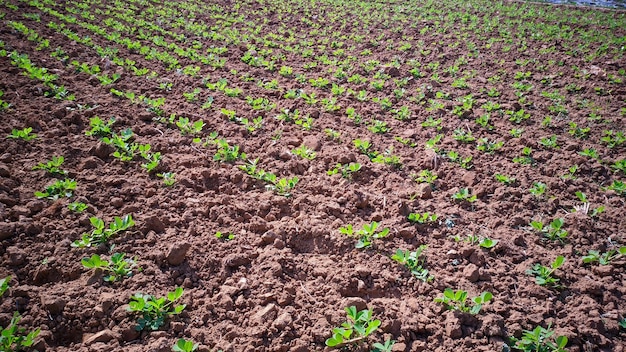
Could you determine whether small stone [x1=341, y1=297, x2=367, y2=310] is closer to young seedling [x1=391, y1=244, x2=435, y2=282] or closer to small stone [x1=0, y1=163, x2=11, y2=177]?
young seedling [x1=391, y1=244, x2=435, y2=282]

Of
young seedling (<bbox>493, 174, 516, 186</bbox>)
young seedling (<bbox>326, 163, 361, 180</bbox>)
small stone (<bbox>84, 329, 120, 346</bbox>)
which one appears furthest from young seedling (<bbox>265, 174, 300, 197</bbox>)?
young seedling (<bbox>493, 174, 516, 186</bbox>)

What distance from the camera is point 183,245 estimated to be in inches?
102

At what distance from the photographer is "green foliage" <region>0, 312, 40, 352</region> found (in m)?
1.87

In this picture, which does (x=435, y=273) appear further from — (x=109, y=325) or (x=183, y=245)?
(x=109, y=325)

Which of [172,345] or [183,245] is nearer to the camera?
[172,345]

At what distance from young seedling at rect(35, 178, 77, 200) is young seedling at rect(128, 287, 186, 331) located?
137 centimetres

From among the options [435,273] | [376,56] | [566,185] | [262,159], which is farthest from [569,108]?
[262,159]

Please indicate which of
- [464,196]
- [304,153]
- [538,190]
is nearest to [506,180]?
[538,190]

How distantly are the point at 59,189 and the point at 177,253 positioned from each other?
139cm

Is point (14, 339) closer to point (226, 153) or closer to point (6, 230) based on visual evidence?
point (6, 230)

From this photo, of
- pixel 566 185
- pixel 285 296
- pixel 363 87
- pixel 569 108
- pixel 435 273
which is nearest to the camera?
pixel 285 296

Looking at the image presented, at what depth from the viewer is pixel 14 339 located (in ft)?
6.23

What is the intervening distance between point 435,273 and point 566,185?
7.03ft

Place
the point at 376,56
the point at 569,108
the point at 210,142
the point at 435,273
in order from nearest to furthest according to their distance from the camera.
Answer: the point at 435,273
the point at 210,142
the point at 569,108
the point at 376,56
